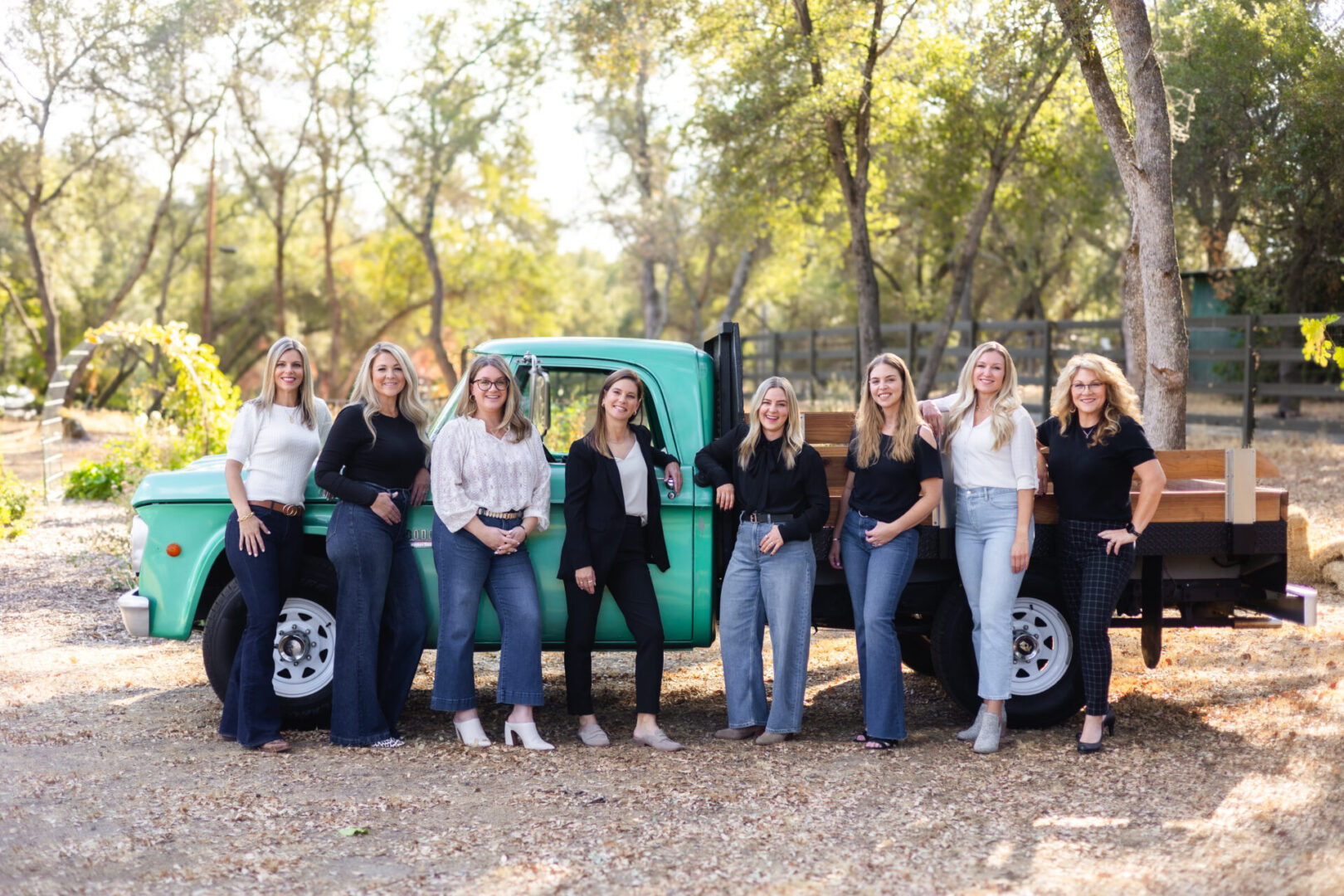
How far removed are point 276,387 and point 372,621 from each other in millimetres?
1165

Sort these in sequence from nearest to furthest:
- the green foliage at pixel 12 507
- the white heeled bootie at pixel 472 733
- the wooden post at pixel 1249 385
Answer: the white heeled bootie at pixel 472 733 < the green foliage at pixel 12 507 < the wooden post at pixel 1249 385

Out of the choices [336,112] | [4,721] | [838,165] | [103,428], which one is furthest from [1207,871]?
[336,112]

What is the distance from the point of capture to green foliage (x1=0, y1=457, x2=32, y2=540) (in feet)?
38.4

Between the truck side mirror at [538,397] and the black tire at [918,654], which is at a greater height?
the truck side mirror at [538,397]

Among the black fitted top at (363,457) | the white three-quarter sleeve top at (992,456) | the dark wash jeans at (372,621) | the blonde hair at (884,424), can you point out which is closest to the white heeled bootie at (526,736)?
the dark wash jeans at (372,621)

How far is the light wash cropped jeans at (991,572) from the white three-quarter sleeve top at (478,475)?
1.93 m

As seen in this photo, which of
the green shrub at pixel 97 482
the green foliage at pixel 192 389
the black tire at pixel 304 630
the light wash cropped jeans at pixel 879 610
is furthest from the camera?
the green shrub at pixel 97 482

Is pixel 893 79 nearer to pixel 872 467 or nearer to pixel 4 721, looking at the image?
pixel 872 467

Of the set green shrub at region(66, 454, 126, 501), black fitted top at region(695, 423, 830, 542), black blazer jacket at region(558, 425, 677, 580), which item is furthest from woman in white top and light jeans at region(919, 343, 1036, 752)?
green shrub at region(66, 454, 126, 501)

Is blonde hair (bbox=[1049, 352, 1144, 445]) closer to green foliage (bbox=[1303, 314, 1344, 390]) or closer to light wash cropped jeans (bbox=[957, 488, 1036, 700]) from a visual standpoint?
light wash cropped jeans (bbox=[957, 488, 1036, 700])

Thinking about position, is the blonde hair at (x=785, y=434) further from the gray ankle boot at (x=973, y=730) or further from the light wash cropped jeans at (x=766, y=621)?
the gray ankle boot at (x=973, y=730)

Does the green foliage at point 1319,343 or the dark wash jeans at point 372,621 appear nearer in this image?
the dark wash jeans at point 372,621

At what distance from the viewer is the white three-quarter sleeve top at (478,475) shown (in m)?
5.32

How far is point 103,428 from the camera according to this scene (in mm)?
28031
